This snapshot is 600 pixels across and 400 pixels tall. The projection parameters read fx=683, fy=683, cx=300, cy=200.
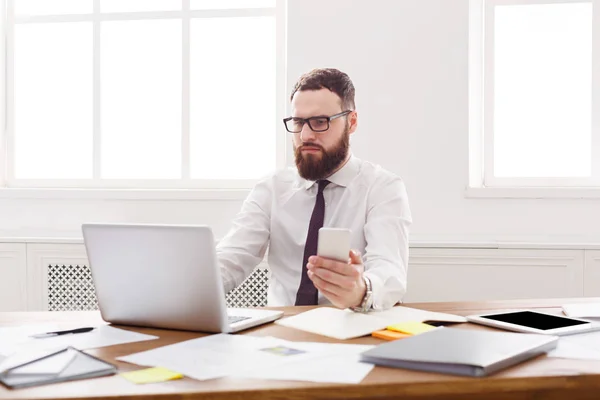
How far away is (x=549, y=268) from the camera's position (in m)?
2.85

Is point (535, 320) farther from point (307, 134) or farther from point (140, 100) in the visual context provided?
point (140, 100)

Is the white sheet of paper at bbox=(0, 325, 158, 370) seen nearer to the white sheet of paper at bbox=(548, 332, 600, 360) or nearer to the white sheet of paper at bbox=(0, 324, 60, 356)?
the white sheet of paper at bbox=(0, 324, 60, 356)

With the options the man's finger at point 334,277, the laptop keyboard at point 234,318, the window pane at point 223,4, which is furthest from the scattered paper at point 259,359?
the window pane at point 223,4

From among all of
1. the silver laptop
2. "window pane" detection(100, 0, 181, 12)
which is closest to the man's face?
the silver laptop

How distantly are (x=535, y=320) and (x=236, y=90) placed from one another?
83.5 inches

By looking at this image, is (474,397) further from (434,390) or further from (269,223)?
(269,223)

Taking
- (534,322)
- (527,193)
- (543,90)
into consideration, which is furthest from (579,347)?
(543,90)

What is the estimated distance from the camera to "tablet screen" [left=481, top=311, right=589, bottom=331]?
1444 mm

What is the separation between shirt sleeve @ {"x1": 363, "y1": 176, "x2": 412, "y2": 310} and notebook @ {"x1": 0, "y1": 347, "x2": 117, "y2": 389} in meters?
0.75

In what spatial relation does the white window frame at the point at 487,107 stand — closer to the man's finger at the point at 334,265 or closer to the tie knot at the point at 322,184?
the tie knot at the point at 322,184

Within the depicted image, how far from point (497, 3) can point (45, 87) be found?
220 centimetres

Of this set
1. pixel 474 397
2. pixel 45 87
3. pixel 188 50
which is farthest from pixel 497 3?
pixel 474 397

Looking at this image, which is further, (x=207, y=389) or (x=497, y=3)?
(x=497, y=3)

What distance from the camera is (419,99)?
2926 mm
